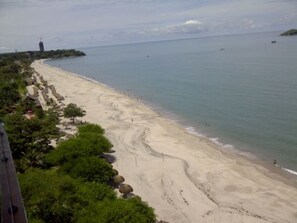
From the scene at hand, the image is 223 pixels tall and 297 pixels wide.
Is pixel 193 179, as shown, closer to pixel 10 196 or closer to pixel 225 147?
pixel 225 147

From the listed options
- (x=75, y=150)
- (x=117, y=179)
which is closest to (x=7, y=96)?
(x=75, y=150)

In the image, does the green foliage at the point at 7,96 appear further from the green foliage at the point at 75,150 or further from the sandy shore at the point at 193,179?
the green foliage at the point at 75,150

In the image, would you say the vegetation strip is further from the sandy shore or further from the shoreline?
the shoreline

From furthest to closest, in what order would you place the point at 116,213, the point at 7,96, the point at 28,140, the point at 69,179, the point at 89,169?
the point at 7,96 < the point at 28,140 < the point at 89,169 < the point at 69,179 < the point at 116,213

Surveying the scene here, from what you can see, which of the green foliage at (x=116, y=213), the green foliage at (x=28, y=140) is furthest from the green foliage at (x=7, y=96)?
the green foliage at (x=116, y=213)

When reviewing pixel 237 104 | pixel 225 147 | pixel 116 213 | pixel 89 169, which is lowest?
pixel 225 147

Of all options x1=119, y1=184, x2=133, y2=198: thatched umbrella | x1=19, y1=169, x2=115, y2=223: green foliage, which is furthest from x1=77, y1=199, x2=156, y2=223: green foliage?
x1=119, y1=184, x2=133, y2=198: thatched umbrella
